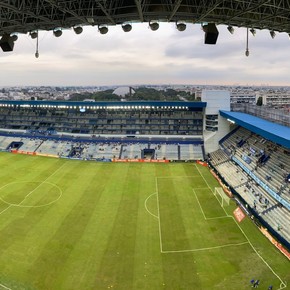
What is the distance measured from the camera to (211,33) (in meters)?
15.8

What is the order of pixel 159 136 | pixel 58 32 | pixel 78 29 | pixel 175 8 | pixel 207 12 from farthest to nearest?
1. pixel 159 136
2. pixel 58 32
3. pixel 78 29
4. pixel 207 12
5. pixel 175 8

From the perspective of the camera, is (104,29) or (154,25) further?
(104,29)

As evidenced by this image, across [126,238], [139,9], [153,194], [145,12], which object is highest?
[145,12]

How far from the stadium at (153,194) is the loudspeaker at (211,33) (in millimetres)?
69

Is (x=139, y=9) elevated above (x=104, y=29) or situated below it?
above

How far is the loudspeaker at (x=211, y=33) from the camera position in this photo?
15.8 m

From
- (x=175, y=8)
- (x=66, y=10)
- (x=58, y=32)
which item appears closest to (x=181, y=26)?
(x=175, y=8)

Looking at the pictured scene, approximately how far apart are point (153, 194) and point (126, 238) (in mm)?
12642

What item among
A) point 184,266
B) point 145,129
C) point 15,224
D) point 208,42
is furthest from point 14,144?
point 208,42

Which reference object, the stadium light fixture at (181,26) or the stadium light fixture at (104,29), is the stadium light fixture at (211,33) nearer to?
the stadium light fixture at (181,26)

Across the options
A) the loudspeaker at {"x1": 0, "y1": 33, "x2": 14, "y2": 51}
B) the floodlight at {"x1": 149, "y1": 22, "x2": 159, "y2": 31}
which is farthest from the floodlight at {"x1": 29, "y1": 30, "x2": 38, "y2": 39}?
the floodlight at {"x1": 149, "y1": 22, "x2": 159, "y2": 31}

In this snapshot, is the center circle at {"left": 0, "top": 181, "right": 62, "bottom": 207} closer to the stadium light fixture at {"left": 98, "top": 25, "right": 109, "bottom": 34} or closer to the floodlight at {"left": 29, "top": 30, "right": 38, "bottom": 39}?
the floodlight at {"left": 29, "top": 30, "right": 38, "bottom": 39}

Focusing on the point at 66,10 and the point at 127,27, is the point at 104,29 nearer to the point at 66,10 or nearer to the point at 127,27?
the point at 127,27

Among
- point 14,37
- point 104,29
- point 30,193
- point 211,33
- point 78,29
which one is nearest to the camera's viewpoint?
point 211,33
